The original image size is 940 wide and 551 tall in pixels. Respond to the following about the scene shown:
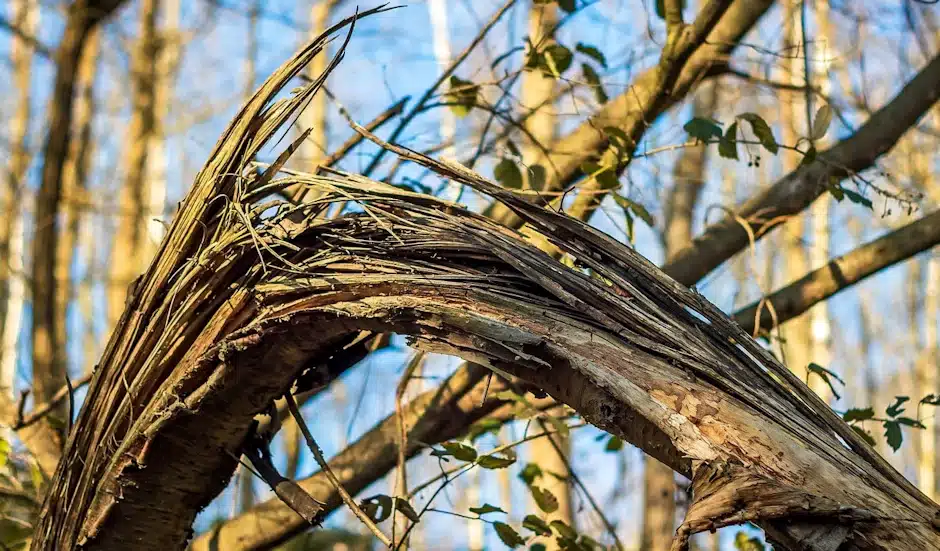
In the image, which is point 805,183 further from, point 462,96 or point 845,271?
point 462,96

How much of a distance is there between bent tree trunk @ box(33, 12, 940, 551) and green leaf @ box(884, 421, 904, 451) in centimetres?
81

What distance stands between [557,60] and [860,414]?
3.65 ft

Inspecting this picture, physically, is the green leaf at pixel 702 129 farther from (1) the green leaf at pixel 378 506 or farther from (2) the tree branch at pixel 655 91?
(1) the green leaf at pixel 378 506

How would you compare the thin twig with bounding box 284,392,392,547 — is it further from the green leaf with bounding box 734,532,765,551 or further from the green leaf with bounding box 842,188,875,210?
the green leaf with bounding box 842,188,875,210

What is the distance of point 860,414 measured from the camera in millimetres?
1855

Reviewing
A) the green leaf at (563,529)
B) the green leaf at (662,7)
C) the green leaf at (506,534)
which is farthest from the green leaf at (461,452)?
the green leaf at (662,7)

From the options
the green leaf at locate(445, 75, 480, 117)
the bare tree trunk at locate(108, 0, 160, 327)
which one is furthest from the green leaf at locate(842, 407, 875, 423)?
the bare tree trunk at locate(108, 0, 160, 327)

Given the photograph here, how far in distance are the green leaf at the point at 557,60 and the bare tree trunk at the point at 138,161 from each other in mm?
4254

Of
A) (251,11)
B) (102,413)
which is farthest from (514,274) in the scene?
(251,11)

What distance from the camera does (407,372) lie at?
2.25m

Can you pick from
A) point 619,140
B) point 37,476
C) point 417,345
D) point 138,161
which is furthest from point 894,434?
point 138,161

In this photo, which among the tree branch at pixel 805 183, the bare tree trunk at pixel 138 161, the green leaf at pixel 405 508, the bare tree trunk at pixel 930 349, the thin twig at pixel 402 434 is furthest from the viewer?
the bare tree trunk at pixel 930 349

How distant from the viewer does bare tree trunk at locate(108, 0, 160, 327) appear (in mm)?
6086

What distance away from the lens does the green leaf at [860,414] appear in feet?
6.04
